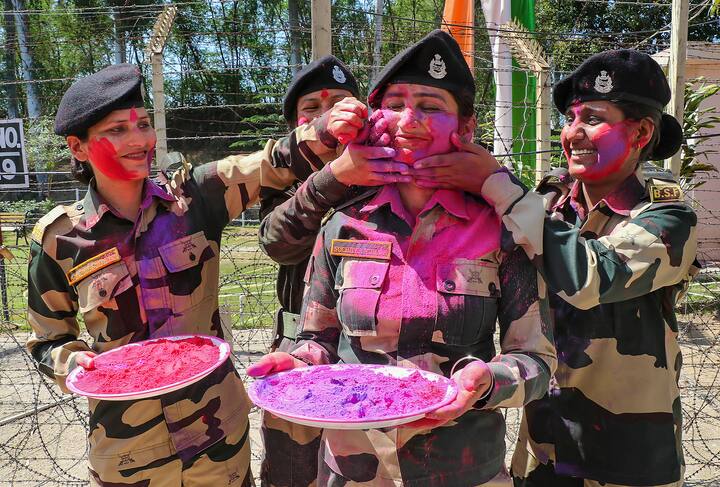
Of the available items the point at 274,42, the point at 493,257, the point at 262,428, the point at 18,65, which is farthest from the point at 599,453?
A: the point at 18,65

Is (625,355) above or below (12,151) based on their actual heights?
below

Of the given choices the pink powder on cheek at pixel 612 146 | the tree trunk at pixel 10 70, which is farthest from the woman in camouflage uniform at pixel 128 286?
the tree trunk at pixel 10 70

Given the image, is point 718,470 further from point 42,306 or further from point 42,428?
point 42,428

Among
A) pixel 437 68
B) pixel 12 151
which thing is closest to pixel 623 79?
pixel 437 68

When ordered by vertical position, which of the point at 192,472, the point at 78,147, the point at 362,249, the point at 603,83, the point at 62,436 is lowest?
the point at 62,436

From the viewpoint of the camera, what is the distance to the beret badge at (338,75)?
9.32 ft

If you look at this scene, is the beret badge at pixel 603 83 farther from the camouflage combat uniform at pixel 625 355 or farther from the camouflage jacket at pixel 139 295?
the camouflage jacket at pixel 139 295

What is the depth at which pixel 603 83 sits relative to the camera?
2324 millimetres

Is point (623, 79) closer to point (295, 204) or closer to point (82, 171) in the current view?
point (295, 204)

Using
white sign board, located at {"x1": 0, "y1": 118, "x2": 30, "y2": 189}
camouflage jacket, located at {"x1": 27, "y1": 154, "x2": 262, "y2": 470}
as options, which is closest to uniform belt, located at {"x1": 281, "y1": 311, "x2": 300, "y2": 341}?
camouflage jacket, located at {"x1": 27, "y1": 154, "x2": 262, "y2": 470}

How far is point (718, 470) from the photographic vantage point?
12.5 feet

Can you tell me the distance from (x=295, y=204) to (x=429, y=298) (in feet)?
2.29

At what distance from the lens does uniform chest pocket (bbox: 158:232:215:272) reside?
2.43 meters

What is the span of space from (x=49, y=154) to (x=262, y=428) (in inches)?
933
